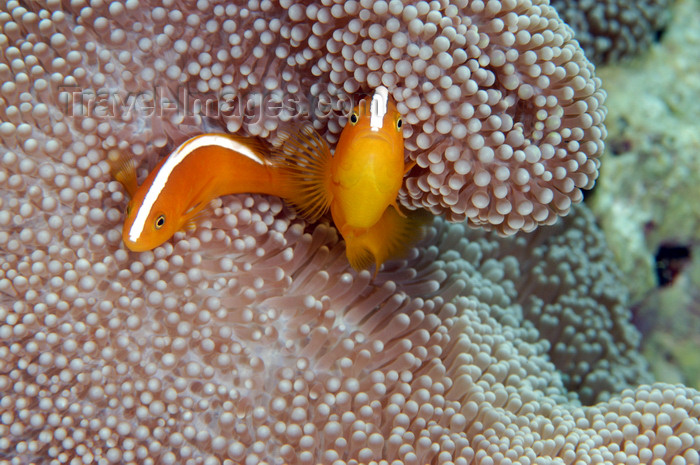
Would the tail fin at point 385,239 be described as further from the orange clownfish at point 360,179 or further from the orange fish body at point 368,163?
the orange fish body at point 368,163

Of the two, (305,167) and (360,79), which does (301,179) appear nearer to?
(305,167)

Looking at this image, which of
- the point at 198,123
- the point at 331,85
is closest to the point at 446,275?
the point at 331,85

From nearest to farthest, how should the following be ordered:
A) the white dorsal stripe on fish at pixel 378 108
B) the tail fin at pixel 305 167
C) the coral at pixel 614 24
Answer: the white dorsal stripe on fish at pixel 378 108 → the tail fin at pixel 305 167 → the coral at pixel 614 24

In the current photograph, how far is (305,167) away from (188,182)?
26cm

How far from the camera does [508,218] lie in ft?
3.96

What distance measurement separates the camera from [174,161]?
1168mm

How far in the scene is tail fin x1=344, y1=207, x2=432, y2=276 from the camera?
1.32m

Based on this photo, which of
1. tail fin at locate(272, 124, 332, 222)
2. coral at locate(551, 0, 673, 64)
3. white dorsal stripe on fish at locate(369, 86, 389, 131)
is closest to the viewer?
white dorsal stripe on fish at locate(369, 86, 389, 131)

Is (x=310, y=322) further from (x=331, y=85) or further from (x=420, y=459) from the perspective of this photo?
(x=331, y=85)

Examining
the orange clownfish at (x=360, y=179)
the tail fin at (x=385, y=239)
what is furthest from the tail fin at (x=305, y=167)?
the tail fin at (x=385, y=239)

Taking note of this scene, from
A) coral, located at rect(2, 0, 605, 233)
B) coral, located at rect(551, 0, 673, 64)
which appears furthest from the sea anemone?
coral, located at rect(551, 0, 673, 64)

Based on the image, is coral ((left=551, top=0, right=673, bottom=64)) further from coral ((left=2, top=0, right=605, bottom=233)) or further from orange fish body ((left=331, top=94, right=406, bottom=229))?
orange fish body ((left=331, top=94, right=406, bottom=229))

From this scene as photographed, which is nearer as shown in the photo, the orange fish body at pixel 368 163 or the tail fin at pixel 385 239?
the orange fish body at pixel 368 163

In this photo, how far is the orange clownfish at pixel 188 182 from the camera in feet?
3.59
